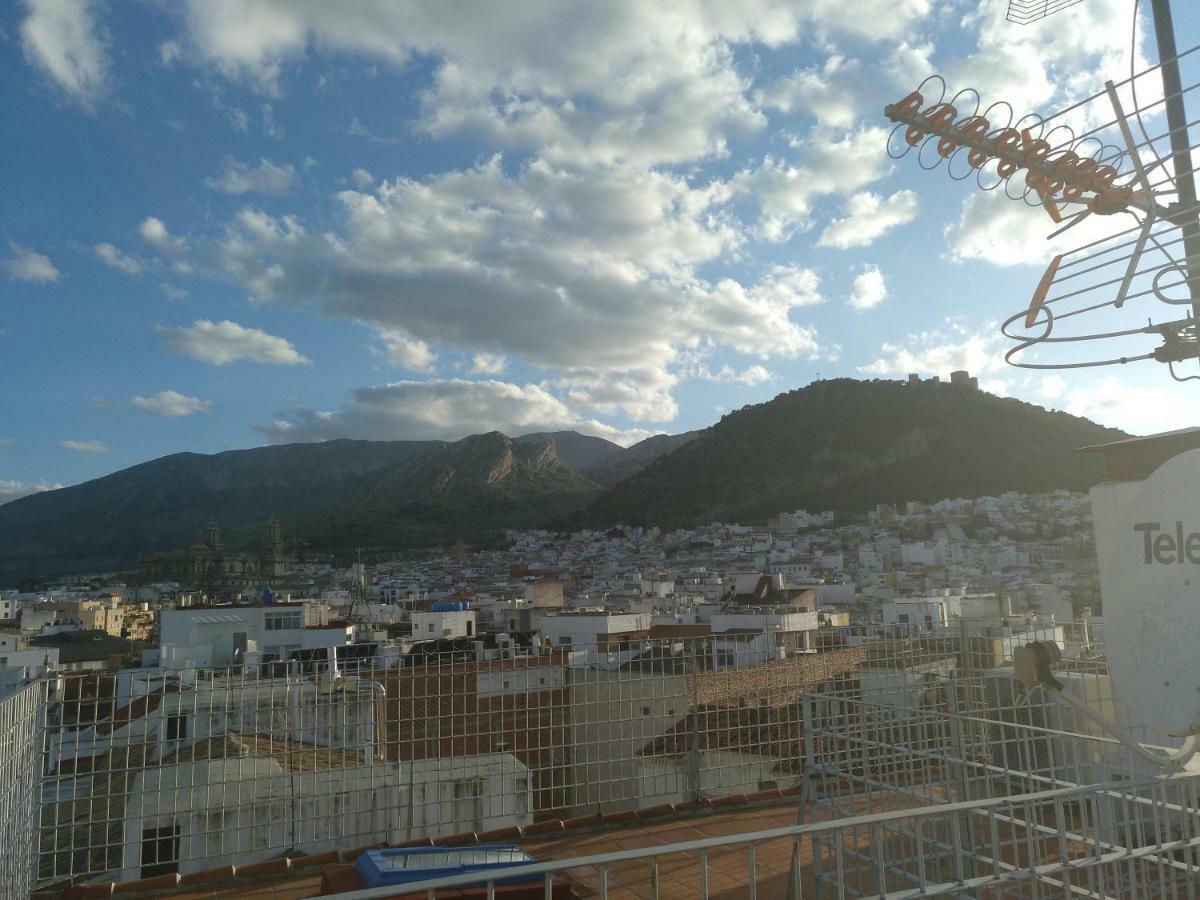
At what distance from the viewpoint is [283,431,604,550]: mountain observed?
102500mm

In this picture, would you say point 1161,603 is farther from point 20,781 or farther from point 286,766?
point 286,766

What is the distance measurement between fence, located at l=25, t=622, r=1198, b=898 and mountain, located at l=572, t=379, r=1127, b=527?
73.8m

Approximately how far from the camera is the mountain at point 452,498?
336 feet

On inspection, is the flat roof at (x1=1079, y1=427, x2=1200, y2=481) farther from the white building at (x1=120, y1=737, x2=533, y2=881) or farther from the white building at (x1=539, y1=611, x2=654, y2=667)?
the white building at (x1=539, y1=611, x2=654, y2=667)

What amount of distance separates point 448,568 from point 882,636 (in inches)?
2893

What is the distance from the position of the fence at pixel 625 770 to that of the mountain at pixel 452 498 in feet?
306

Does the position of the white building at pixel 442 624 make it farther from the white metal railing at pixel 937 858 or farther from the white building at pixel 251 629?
the white metal railing at pixel 937 858

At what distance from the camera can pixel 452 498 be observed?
120 metres

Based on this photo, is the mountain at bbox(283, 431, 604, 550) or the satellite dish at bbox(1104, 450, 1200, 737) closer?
the satellite dish at bbox(1104, 450, 1200, 737)

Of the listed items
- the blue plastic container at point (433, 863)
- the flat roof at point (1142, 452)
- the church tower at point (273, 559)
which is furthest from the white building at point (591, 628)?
the church tower at point (273, 559)

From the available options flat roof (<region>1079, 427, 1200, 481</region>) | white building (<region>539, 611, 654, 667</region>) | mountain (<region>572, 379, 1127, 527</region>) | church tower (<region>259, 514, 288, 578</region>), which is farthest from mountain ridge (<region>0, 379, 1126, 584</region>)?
A: flat roof (<region>1079, 427, 1200, 481</region>)

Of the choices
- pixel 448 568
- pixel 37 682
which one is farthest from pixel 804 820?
pixel 448 568

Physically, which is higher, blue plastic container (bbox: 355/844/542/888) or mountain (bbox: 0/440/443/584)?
mountain (bbox: 0/440/443/584)

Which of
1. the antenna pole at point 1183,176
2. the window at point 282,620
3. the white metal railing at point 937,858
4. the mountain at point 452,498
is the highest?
the mountain at point 452,498
